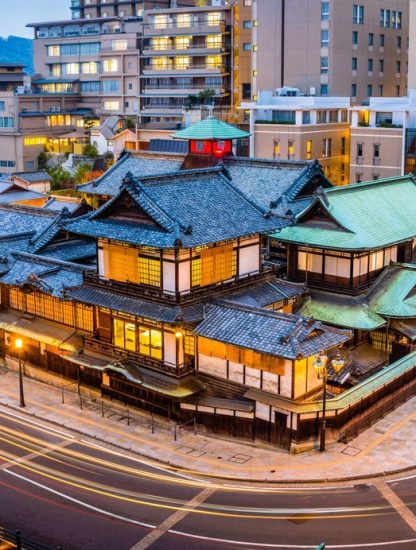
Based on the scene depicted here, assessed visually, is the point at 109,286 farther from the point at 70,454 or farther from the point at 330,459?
the point at 330,459

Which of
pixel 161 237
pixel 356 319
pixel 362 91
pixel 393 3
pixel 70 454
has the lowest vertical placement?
pixel 70 454

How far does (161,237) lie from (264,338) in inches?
322

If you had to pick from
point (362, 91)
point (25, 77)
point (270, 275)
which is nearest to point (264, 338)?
point (270, 275)

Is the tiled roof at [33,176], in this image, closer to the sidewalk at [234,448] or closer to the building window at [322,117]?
the building window at [322,117]

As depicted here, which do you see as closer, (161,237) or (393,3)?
(161,237)

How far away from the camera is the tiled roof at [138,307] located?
42.1 m

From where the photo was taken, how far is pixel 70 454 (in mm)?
40125

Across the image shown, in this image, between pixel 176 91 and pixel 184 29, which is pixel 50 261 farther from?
pixel 184 29

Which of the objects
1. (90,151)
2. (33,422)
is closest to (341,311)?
(33,422)

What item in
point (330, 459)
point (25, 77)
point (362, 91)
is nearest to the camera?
point (330, 459)

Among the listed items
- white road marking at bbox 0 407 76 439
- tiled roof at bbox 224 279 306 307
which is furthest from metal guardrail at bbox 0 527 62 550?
tiled roof at bbox 224 279 306 307

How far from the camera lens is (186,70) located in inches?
5866

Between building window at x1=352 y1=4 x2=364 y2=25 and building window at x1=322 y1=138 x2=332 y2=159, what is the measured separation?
27941 mm

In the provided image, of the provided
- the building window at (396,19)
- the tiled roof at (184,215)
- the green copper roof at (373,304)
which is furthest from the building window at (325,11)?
the tiled roof at (184,215)
